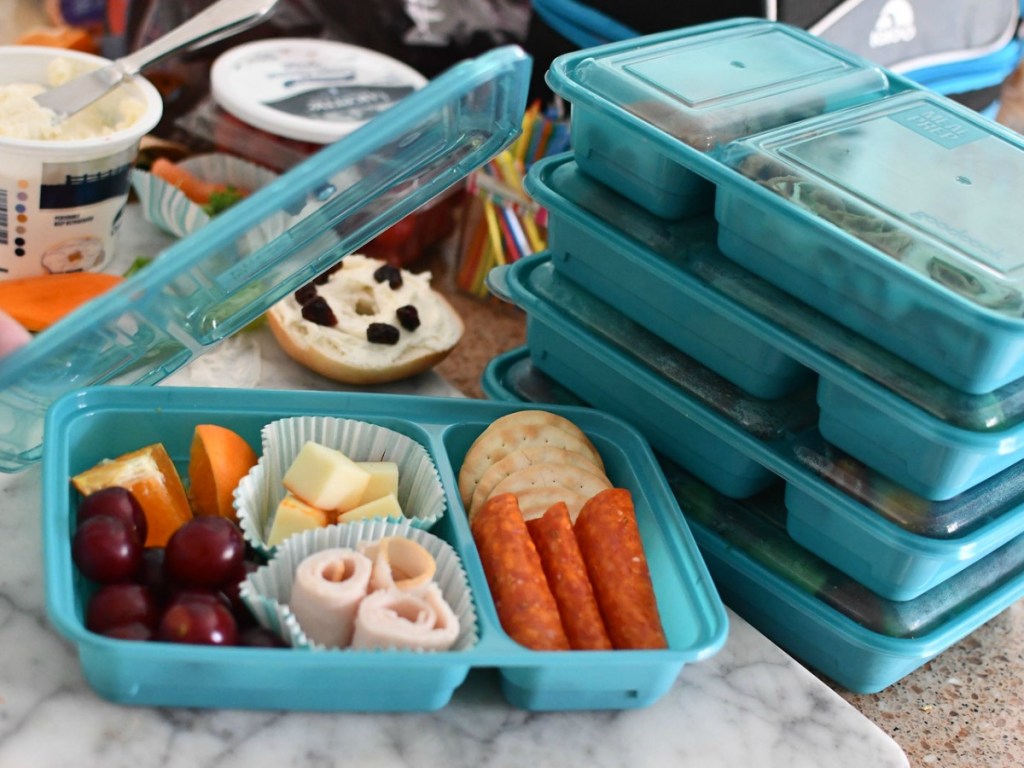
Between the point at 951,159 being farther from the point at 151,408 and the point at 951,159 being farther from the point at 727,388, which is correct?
the point at 151,408

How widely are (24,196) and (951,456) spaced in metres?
0.87

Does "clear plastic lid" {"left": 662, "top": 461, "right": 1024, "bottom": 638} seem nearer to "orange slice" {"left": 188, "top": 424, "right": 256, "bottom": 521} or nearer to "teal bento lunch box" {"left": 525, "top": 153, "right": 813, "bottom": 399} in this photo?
"teal bento lunch box" {"left": 525, "top": 153, "right": 813, "bottom": 399}

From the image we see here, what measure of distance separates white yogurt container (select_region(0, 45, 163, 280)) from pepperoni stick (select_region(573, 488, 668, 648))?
0.61m

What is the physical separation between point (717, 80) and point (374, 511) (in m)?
0.45

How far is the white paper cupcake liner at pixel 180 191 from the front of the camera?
1.32 meters

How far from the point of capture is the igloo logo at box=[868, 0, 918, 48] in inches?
52.2

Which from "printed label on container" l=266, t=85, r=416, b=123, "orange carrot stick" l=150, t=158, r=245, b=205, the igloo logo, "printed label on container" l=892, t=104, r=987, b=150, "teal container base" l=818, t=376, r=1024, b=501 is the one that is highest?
"printed label on container" l=892, t=104, r=987, b=150

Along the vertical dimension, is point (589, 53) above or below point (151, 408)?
above

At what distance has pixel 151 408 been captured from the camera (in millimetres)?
973

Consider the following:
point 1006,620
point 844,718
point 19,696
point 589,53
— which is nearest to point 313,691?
point 19,696

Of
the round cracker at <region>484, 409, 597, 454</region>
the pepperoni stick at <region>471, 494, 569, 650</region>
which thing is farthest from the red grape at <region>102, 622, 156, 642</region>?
the round cracker at <region>484, 409, 597, 454</region>

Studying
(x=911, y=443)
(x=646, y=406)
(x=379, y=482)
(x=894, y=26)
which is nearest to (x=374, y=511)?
(x=379, y=482)

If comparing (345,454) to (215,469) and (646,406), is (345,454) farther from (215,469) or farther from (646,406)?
(646,406)

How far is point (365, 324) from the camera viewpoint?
4.02ft
